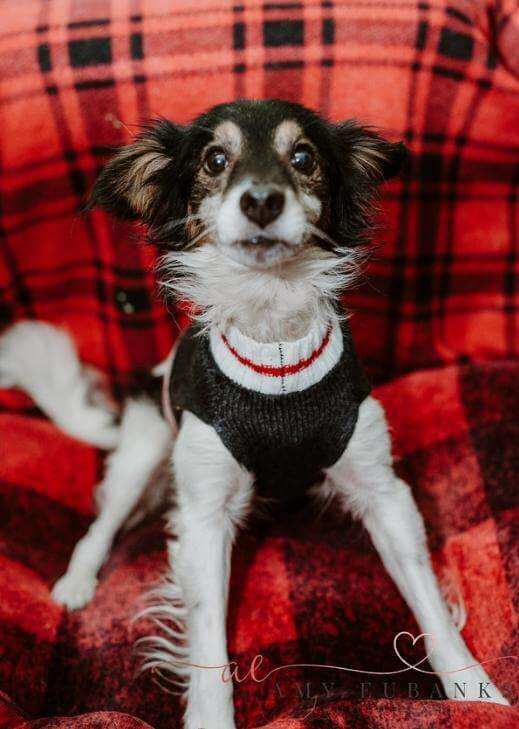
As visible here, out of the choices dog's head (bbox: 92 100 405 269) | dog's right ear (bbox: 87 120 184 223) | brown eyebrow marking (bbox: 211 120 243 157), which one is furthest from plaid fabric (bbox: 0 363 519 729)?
brown eyebrow marking (bbox: 211 120 243 157)

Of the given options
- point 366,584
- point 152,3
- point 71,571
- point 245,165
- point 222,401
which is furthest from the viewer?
point 152,3

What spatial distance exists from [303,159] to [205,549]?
72 cm

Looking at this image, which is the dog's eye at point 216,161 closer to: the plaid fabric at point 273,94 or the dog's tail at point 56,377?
the plaid fabric at point 273,94

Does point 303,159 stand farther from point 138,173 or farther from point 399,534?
point 399,534

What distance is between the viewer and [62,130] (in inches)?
63.6

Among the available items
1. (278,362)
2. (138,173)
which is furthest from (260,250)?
(138,173)

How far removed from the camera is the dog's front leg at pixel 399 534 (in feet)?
3.83

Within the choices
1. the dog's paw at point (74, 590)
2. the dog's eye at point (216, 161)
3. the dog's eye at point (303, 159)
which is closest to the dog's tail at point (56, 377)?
the dog's paw at point (74, 590)

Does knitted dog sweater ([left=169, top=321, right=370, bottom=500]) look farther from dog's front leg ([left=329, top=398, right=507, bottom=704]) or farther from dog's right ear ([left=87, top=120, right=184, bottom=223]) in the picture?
dog's right ear ([left=87, top=120, right=184, bottom=223])

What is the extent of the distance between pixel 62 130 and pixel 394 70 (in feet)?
2.62

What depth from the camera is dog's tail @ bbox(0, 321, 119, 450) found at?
69.1 inches

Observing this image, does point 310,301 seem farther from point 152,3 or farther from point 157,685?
point 152,3

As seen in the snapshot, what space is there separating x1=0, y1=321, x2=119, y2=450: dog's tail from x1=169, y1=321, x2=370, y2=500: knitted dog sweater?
60cm

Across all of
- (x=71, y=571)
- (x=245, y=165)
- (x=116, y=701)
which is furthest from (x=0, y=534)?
(x=245, y=165)
